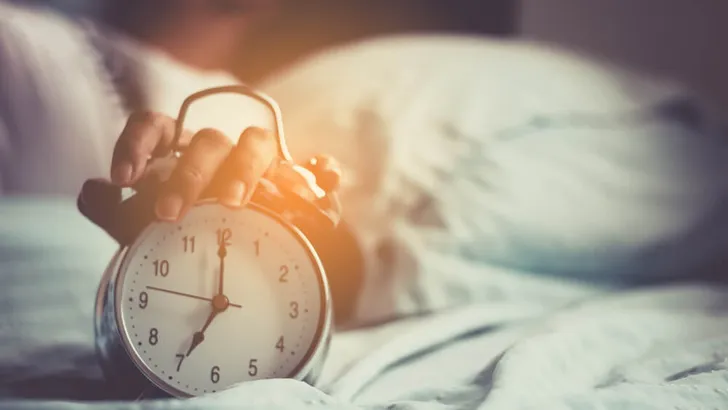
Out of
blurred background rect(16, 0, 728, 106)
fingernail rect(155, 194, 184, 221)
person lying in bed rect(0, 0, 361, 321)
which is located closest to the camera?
fingernail rect(155, 194, 184, 221)

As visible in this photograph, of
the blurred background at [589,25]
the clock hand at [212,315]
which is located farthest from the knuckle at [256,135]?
the blurred background at [589,25]

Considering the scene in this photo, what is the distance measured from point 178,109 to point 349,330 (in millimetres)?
353

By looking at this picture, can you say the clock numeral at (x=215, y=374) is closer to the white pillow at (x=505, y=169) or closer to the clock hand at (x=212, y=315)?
the clock hand at (x=212, y=315)

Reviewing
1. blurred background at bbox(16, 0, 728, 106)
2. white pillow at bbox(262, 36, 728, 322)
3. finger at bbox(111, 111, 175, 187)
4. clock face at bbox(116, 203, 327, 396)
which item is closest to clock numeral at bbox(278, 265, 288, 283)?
clock face at bbox(116, 203, 327, 396)

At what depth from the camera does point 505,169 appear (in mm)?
882

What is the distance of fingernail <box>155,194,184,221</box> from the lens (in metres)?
0.48

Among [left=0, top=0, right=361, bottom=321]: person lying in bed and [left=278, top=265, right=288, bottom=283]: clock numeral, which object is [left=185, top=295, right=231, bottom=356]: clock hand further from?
[left=0, top=0, right=361, bottom=321]: person lying in bed

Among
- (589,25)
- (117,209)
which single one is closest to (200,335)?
(117,209)

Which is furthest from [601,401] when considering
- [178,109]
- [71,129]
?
[71,129]

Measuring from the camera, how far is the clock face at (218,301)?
0.48m

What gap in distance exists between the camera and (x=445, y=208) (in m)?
0.85

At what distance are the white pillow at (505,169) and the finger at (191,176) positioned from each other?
31 centimetres

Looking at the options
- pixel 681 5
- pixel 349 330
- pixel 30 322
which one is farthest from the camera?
pixel 681 5

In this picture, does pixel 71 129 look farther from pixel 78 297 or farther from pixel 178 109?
pixel 178 109
